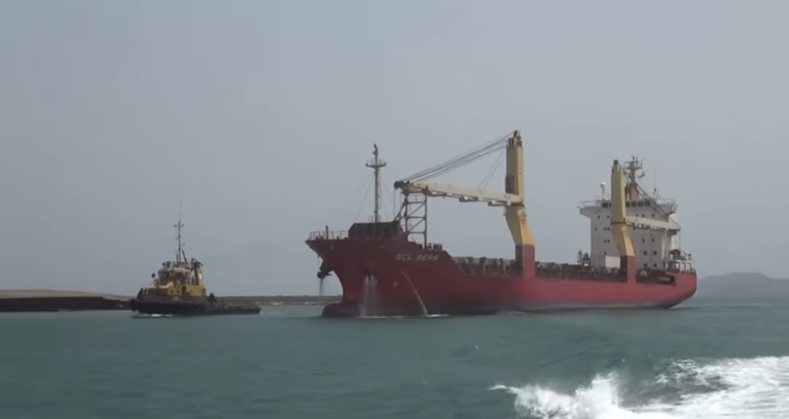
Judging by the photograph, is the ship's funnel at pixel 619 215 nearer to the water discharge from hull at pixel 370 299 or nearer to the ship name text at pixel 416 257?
the ship name text at pixel 416 257

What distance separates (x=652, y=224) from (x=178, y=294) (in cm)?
2272

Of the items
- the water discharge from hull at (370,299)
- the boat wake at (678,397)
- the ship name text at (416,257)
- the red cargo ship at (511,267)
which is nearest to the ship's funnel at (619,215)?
the red cargo ship at (511,267)

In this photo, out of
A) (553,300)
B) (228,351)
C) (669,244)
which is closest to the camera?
(228,351)

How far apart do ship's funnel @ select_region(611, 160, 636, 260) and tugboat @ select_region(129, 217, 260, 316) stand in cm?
1821

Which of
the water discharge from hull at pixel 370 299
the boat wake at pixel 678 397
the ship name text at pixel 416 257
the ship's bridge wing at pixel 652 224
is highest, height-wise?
the ship's bridge wing at pixel 652 224

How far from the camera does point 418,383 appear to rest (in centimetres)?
1460

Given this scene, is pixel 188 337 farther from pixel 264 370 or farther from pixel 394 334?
pixel 264 370

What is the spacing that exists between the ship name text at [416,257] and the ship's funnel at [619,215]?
1590cm

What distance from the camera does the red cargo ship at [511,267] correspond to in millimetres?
31422

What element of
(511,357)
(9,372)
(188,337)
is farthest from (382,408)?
(188,337)

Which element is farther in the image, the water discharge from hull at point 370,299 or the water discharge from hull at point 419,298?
the water discharge from hull at point 419,298

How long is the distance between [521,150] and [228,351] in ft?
66.3

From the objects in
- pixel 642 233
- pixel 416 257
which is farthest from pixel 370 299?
pixel 642 233

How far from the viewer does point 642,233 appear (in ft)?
167
